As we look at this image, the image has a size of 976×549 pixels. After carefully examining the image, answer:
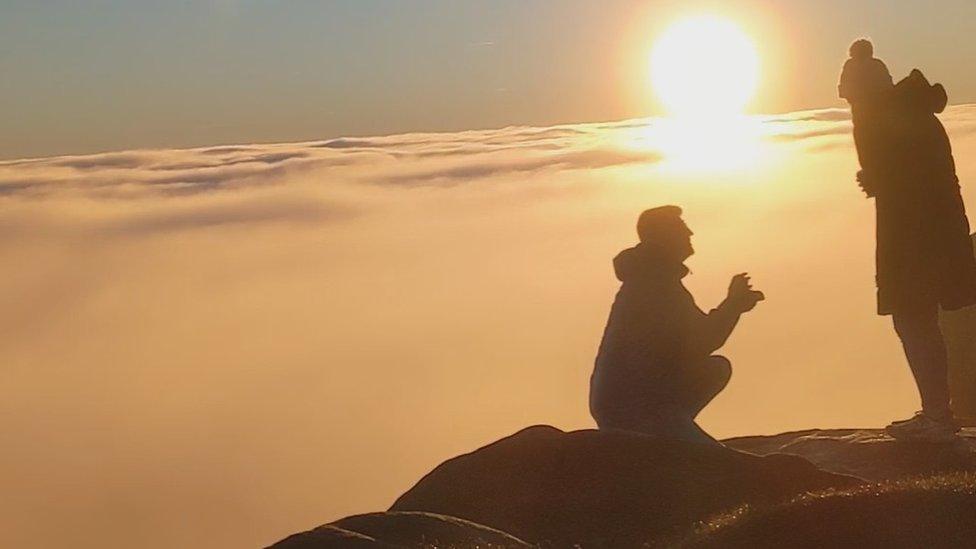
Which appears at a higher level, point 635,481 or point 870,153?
point 870,153

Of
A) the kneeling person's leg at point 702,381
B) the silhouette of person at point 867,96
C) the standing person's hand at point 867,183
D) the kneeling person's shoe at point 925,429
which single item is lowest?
the kneeling person's shoe at point 925,429

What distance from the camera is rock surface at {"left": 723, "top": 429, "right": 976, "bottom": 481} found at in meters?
11.0

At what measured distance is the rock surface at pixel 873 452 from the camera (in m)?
11.0

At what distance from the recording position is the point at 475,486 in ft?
36.4

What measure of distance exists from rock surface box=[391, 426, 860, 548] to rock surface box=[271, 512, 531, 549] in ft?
4.49

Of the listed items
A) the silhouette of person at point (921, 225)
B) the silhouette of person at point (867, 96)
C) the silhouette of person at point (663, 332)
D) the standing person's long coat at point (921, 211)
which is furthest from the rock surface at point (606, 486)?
the silhouette of person at point (867, 96)

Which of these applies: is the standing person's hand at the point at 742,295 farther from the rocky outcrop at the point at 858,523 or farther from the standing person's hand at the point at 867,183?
the rocky outcrop at the point at 858,523

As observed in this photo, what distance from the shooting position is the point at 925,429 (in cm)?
1133

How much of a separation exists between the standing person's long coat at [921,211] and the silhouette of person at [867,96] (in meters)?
0.09

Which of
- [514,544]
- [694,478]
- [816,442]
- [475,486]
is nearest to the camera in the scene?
[514,544]

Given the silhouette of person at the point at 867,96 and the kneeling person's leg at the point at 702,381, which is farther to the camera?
the silhouette of person at the point at 867,96

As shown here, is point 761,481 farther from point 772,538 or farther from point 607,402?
point 772,538

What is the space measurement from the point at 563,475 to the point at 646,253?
5.76 feet

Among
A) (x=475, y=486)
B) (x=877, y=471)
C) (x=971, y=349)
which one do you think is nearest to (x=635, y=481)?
(x=475, y=486)
